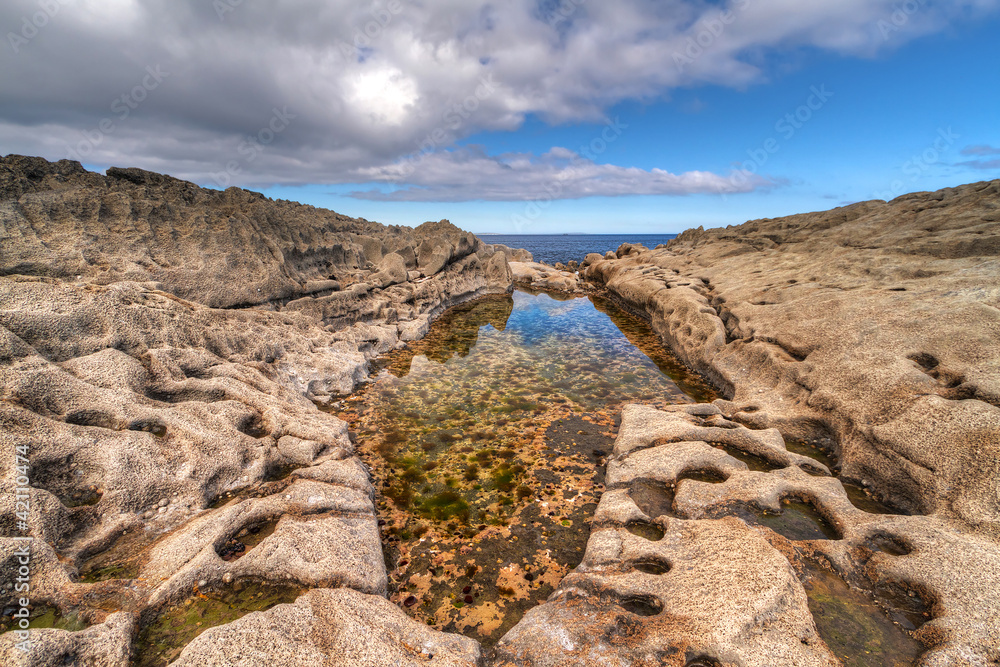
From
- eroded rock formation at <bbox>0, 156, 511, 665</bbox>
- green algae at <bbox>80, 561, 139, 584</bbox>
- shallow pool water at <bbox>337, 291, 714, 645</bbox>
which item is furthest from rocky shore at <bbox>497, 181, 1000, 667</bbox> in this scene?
green algae at <bbox>80, 561, 139, 584</bbox>

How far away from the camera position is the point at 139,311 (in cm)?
993

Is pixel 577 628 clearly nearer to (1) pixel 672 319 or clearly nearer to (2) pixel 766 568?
(2) pixel 766 568

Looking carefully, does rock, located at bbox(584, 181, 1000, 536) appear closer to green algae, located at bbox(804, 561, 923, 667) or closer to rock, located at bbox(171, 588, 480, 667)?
green algae, located at bbox(804, 561, 923, 667)

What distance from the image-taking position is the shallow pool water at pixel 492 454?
7.52 metres

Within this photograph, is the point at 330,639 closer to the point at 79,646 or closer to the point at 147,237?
the point at 79,646

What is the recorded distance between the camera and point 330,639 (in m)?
4.81

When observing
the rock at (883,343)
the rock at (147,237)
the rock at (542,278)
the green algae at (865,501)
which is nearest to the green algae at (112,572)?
the rock at (147,237)

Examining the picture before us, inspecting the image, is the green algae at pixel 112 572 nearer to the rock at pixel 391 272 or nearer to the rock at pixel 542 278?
the rock at pixel 391 272

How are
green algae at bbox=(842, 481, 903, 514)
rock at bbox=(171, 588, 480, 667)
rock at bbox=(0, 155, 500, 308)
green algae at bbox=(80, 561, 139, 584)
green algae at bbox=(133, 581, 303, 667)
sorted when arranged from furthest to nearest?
Answer: rock at bbox=(0, 155, 500, 308)
green algae at bbox=(842, 481, 903, 514)
green algae at bbox=(80, 561, 139, 584)
green algae at bbox=(133, 581, 303, 667)
rock at bbox=(171, 588, 480, 667)

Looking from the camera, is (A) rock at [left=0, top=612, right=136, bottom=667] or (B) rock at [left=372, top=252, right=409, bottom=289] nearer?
(A) rock at [left=0, top=612, right=136, bottom=667]

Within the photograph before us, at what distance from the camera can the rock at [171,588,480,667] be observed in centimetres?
431

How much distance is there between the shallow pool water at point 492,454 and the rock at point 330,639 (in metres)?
1.38

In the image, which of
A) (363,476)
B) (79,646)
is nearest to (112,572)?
(79,646)

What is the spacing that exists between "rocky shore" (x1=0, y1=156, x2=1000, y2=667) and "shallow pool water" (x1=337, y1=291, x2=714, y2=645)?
40.5 inches
